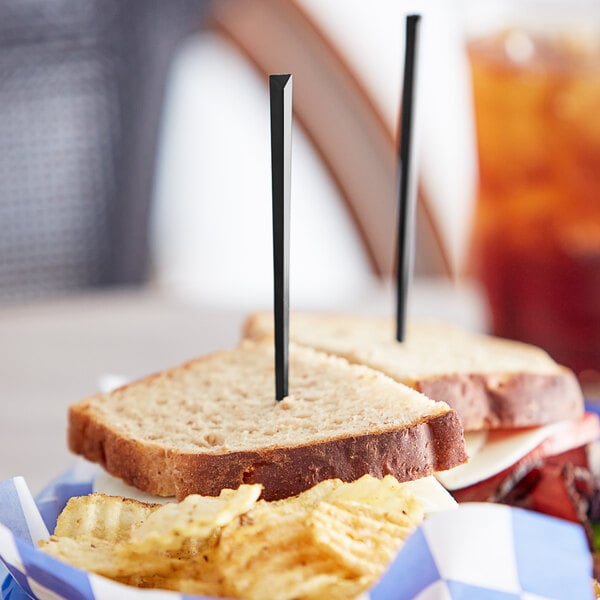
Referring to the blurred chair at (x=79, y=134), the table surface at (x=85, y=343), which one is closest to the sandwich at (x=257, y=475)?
the table surface at (x=85, y=343)

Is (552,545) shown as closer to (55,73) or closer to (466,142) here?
(55,73)

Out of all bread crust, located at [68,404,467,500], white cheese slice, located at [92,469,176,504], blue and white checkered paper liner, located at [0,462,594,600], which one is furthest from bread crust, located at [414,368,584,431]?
blue and white checkered paper liner, located at [0,462,594,600]

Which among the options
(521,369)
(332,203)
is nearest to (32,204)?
(332,203)

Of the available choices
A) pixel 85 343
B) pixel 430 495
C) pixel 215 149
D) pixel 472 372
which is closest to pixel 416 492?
pixel 430 495

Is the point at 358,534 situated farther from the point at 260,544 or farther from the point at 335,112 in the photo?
the point at 335,112

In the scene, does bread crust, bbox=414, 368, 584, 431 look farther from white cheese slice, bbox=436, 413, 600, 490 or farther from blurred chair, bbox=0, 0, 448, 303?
blurred chair, bbox=0, 0, 448, 303

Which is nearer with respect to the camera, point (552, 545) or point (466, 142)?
point (552, 545)
